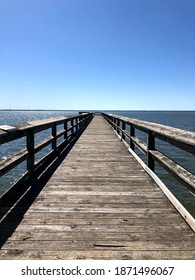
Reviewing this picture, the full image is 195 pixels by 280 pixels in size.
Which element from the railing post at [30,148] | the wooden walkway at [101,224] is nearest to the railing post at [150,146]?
the wooden walkway at [101,224]

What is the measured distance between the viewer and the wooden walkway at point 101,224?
259 cm

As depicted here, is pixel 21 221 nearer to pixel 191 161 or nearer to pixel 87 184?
pixel 87 184

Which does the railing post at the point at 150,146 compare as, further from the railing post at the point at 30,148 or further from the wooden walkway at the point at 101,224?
the railing post at the point at 30,148

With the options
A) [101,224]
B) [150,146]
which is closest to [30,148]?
[150,146]

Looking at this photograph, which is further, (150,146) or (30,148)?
(150,146)

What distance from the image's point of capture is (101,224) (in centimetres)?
320

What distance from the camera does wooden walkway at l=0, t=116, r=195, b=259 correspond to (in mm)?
2586

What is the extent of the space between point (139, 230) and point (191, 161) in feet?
43.6

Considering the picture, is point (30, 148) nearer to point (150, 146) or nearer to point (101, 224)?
point (150, 146)

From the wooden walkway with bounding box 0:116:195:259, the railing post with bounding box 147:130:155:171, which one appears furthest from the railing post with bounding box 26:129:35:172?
the railing post with bounding box 147:130:155:171

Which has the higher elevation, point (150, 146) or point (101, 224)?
point (150, 146)

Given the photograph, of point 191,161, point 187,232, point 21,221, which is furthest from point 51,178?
point 191,161

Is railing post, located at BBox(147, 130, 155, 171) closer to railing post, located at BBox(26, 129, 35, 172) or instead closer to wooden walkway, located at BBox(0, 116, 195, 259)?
wooden walkway, located at BBox(0, 116, 195, 259)

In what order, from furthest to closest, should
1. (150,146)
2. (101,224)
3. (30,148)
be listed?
(150,146) < (30,148) < (101,224)
